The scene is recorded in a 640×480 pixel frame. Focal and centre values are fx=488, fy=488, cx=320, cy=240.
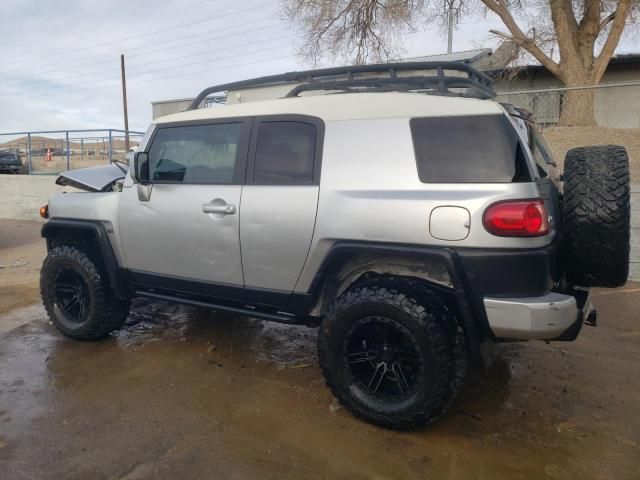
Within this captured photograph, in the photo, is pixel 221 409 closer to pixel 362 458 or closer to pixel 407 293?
pixel 362 458

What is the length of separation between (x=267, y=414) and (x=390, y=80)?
2.35 m

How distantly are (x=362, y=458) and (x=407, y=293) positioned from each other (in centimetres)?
92

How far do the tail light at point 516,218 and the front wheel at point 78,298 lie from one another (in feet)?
10.2

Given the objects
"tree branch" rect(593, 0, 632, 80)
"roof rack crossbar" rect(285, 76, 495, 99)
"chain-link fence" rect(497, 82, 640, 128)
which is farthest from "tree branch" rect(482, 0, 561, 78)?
"roof rack crossbar" rect(285, 76, 495, 99)

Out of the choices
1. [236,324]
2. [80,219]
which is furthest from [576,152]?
[80,219]

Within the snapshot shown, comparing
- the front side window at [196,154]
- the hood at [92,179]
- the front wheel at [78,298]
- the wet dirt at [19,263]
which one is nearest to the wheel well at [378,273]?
the front side window at [196,154]

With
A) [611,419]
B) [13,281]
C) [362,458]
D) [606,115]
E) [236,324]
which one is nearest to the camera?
[362,458]

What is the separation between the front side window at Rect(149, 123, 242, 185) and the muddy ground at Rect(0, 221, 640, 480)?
1448 mm

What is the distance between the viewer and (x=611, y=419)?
2.98 m

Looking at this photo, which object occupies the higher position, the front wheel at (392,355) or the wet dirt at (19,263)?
the front wheel at (392,355)

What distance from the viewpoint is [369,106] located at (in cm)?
297

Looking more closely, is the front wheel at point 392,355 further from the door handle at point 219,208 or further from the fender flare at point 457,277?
the door handle at point 219,208

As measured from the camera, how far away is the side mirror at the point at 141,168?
3605mm

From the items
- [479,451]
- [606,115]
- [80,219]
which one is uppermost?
[606,115]
